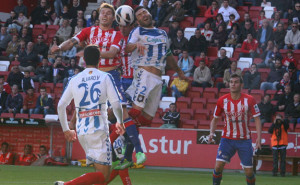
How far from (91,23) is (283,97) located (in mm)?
8182

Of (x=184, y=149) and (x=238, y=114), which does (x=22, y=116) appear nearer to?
(x=184, y=149)

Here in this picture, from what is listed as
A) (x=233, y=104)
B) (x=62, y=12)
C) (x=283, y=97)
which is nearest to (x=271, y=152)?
(x=283, y=97)

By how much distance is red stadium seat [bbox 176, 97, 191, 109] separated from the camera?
70.3ft

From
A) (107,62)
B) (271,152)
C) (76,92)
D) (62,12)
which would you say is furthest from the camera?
(62,12)

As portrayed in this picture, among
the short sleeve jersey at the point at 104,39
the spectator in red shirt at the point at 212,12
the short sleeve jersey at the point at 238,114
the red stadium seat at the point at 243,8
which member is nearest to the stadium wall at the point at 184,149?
the spectator in red shirt at the point at 212,12

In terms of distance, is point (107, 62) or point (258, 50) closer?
point (107, 62)

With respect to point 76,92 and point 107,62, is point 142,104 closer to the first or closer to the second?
point 107,62

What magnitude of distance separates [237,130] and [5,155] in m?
10.6

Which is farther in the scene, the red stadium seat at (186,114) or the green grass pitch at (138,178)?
the red stadium seat at (186,114)

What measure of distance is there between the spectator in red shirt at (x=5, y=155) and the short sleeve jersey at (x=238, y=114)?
10.2 meters

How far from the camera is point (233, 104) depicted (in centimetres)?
1156

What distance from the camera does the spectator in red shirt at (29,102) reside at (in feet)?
72.6

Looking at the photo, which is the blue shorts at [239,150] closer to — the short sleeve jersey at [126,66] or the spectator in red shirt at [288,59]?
the short sleeve jersey at [126,66]

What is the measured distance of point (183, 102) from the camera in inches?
843
